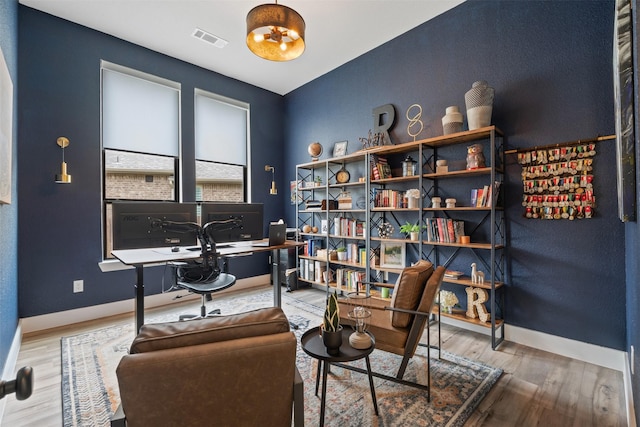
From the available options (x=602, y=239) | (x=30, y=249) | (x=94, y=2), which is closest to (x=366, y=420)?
(x=602, y=239)

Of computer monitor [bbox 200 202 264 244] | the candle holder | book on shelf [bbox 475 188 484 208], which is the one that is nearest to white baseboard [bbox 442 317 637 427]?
book on shelf [bbox 475 188 484 208]

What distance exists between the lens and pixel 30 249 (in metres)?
2.99

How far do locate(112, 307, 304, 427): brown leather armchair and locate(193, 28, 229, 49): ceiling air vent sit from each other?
144 inches

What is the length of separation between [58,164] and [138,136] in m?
0.89

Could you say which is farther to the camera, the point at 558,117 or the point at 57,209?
the point at 57,209

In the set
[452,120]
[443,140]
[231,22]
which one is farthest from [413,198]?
[231,22]

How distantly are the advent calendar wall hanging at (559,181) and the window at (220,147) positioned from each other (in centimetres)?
380

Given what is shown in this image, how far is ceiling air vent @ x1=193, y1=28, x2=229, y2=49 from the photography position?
346 cm

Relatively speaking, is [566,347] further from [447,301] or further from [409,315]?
[409,315]

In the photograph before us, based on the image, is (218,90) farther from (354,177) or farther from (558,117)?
(558,117)

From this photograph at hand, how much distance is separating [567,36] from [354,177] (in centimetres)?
252

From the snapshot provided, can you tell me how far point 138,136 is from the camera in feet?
12.2

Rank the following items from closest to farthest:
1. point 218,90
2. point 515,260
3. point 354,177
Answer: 1. point 515,260
2. point 354,177
3. point 218,90

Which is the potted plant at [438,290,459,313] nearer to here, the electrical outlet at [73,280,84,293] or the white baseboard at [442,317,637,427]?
the white baseboard at [442,317,637,427]
